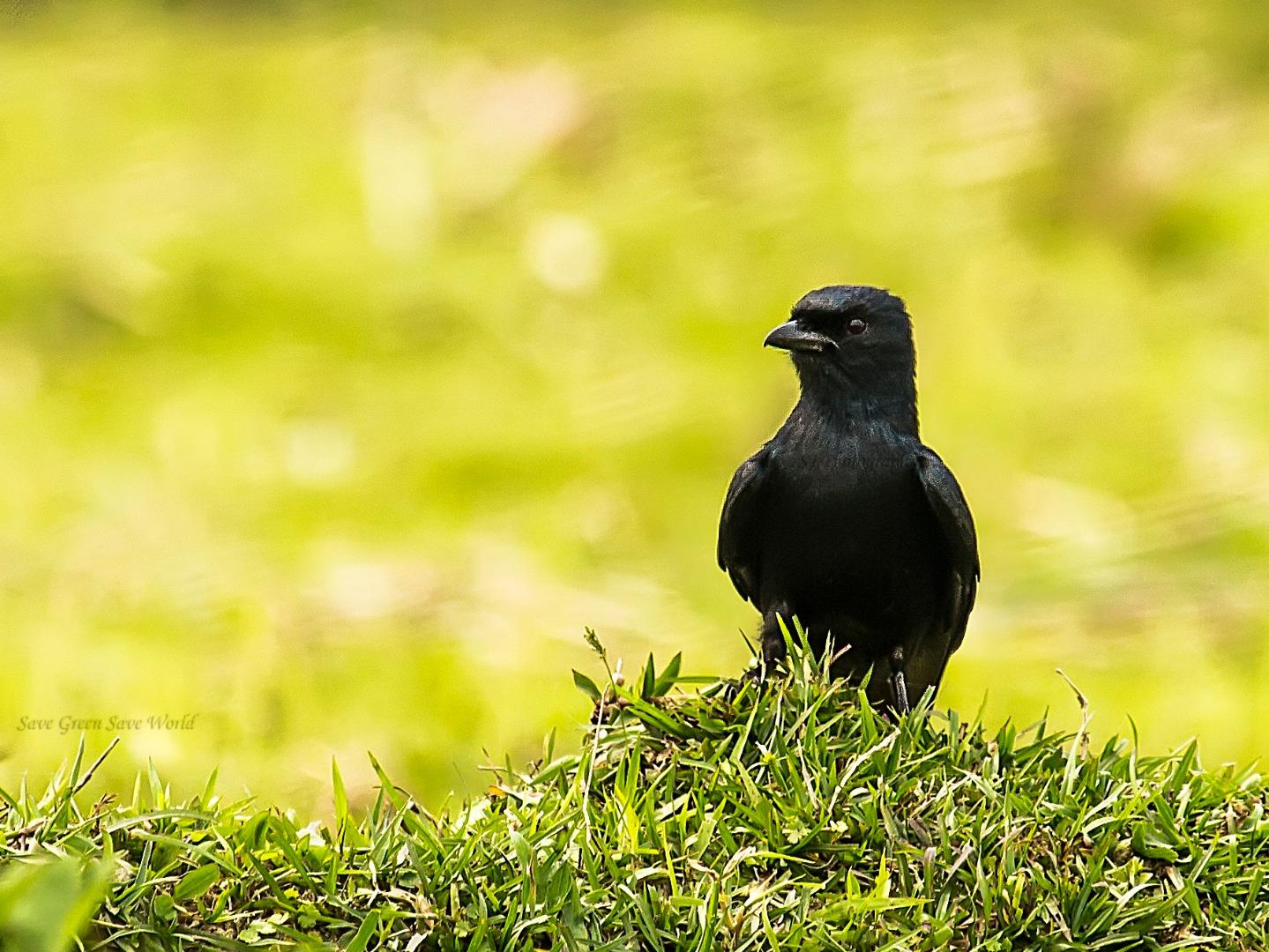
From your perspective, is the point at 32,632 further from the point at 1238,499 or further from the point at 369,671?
the point at 1238,499

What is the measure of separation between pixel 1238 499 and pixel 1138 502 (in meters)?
0.37

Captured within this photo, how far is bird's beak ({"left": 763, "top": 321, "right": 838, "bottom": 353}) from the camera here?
4.30m

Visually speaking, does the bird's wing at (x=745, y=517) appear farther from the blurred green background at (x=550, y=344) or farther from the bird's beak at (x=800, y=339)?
the blurred green background at (x=550, y=344)

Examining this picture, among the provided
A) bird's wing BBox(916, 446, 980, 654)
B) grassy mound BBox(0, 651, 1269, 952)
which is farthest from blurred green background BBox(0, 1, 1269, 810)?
grassy mound BBox(0, 651, 1269, 952)

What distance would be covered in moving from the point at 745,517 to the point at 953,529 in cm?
45

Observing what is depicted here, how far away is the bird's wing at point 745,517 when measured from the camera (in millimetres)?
4223

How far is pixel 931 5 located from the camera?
40.7 ft

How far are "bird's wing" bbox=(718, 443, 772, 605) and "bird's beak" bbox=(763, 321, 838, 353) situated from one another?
23cm

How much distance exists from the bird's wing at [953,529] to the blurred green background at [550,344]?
938 millimetres

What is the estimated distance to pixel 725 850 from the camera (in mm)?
3201

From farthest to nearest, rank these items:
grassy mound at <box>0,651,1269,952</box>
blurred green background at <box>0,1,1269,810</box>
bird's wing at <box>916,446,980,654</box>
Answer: blurred green background at <box>0,1,1269,810</box> < bird's wing at <box>916,446,980,654</box> < grassy mound at <box>0,651,1269,952</box>

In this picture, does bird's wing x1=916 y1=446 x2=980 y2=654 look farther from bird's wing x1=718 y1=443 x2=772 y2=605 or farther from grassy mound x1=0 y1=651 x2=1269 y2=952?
grassy mound x1=0 y1=651 x2=1269 y2=952

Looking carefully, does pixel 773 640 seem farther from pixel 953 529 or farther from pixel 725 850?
pixel 725 850

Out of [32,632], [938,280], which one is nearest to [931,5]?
[938,280]
